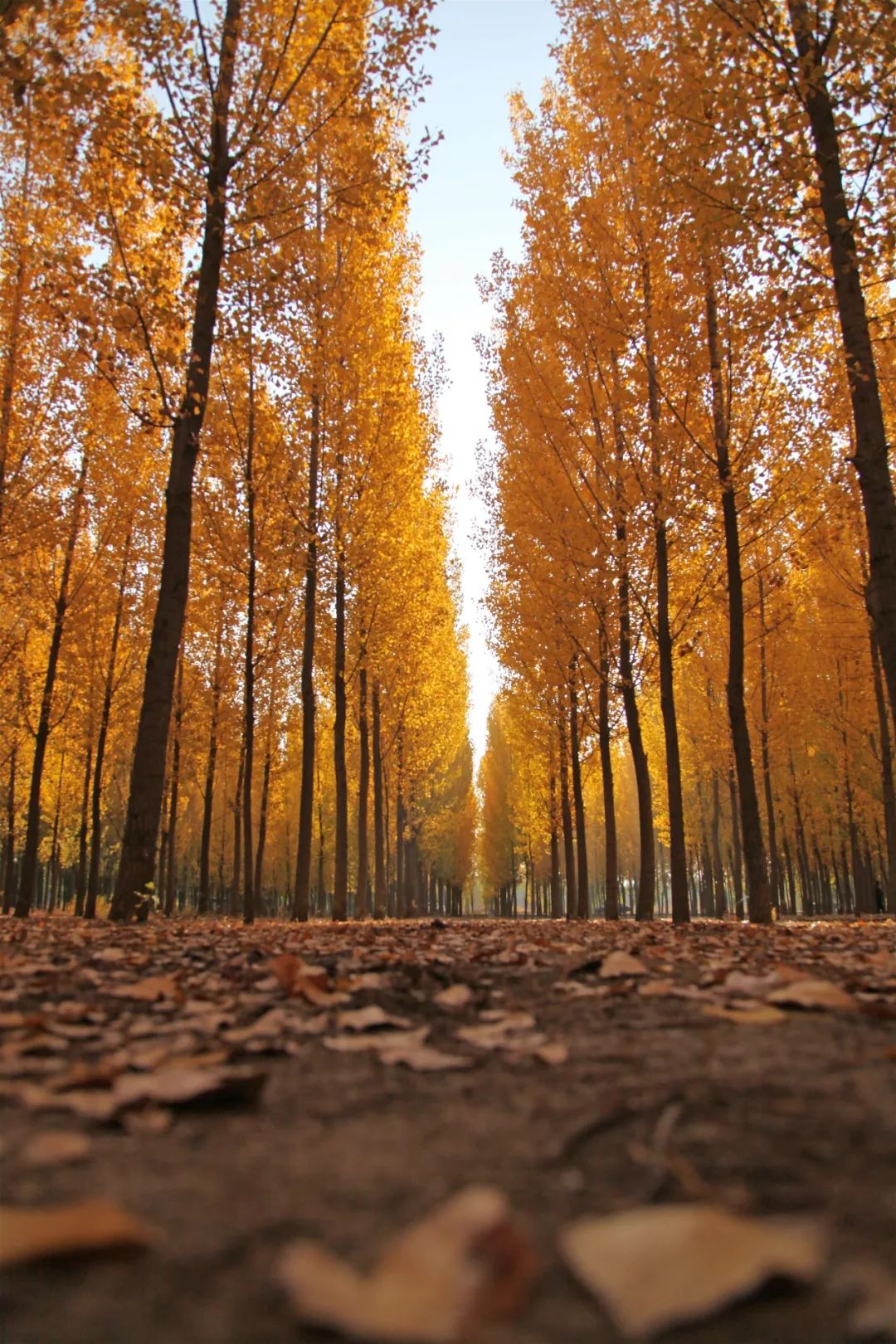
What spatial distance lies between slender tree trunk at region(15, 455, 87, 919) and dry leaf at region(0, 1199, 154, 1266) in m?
12.4

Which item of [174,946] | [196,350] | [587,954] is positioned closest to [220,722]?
[196,350]

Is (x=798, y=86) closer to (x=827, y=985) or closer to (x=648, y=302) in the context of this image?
(x=648, y=302)

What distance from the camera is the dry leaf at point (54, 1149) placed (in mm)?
1008

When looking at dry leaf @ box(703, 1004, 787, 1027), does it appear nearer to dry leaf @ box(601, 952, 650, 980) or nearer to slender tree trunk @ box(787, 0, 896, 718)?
dry leaf @ box(601, 952, 650, 980)

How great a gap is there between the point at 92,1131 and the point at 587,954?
2.48 metres

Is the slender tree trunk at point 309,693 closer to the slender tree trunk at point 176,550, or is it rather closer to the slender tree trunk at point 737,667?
the slender tree trunk at point 176,550

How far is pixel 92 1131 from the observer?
1.15 meters

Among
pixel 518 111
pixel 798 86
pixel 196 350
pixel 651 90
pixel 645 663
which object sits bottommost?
pixel 645 663

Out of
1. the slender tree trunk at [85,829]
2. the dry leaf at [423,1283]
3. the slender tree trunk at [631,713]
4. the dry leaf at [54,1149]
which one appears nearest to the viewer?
the dry leaf at [423,1283]

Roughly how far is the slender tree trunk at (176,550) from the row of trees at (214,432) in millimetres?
24

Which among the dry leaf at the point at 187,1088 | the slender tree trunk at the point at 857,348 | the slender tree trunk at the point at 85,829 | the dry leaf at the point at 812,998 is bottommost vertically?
the dry leaf at the point at 187,1088

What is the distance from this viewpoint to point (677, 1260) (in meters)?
0.73

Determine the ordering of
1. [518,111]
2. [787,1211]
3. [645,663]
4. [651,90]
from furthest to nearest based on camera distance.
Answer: [518,111] < [645,663] < [651,90] < [787,1211]

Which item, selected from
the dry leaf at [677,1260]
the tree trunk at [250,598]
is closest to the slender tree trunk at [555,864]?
the tree trunk at [250,598]
